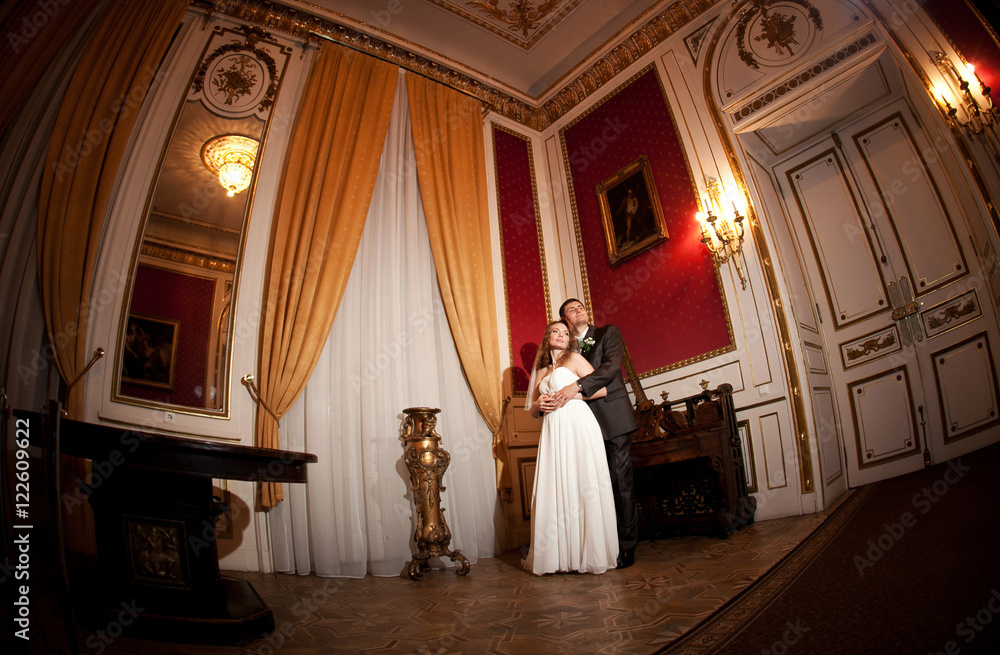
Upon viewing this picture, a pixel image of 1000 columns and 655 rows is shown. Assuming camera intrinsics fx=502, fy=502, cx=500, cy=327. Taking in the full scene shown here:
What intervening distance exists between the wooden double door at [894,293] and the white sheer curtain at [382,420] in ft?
10.6

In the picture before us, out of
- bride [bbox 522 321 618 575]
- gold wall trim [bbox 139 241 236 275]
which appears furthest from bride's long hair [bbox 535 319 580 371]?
gold wall trim [bbox 139 241 236 275]

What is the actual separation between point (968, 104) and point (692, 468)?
3157 millimetres

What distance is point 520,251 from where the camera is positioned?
583 centimetres

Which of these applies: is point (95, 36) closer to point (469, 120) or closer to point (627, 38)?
point (469, 120)

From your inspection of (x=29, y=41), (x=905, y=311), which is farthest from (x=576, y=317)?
(x=29, y=41)

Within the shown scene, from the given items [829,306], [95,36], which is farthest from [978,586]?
[95,36]

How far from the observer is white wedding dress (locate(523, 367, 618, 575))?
292 cm

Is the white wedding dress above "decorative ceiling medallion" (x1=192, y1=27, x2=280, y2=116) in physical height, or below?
below

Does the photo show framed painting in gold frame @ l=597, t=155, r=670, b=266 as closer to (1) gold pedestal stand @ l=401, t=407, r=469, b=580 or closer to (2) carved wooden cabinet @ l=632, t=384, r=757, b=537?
(2) carved wooden cabinet @ l=632, t=384, r=757, b=537

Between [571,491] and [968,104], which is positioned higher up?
[968,104]

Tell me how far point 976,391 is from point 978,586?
138 inches

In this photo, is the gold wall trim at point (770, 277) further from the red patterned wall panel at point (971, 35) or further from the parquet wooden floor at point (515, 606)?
the red patterned wall panel at point (971, 35)

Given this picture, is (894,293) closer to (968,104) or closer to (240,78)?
(968,104)

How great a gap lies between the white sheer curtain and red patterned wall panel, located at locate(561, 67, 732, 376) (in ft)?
6.36
